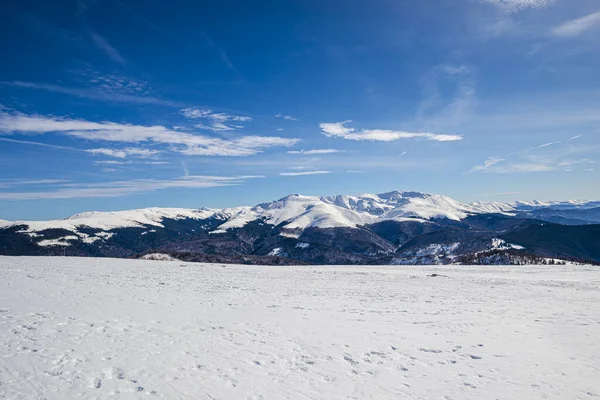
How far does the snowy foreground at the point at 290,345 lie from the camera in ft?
33.7

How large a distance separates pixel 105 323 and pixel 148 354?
17.5 feet

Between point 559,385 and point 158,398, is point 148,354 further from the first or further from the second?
point 559,385

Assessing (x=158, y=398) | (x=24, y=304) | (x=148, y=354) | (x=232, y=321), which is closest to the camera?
(x=158, y=398)

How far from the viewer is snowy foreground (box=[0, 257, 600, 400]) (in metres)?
10.3

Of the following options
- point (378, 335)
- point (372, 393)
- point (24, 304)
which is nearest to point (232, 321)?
point (378, 335)

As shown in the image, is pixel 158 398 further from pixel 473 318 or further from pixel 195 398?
pixel 473 318

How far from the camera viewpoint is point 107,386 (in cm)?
970

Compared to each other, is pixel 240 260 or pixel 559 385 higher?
pixel 559 385

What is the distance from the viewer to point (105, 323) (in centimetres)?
1600

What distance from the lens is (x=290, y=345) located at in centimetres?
1417

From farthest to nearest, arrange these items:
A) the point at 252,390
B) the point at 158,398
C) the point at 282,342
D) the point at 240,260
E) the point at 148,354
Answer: the point at 240,260 → the point at 282,342 → the point at 148,354 → the point at 252,390 → the point at 158,398

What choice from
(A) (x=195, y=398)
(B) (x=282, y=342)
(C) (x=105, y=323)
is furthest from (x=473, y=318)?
(C) (x=105, y=323)

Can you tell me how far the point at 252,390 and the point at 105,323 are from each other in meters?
9.93

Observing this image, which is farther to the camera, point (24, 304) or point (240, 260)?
point (240, 260)
